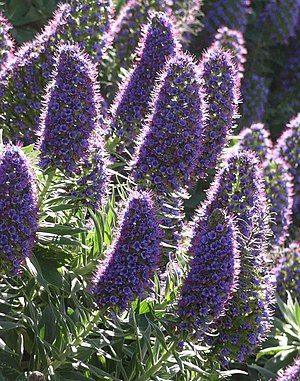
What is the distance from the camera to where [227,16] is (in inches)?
328

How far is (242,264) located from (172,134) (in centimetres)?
61

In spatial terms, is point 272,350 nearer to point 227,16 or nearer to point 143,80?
point 143,80

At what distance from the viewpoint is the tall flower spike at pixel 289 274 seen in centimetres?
548

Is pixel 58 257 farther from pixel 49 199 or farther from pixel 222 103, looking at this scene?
pixel 222 103

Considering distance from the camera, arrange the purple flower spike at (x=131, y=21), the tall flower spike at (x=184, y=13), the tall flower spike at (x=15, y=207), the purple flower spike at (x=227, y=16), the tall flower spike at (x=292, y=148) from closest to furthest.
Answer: the tall flower spike at (x=15, y=207), the purple flower spike at (x=131, y=21), the tall flower spike at (x=292, y=148), the tall flower spike at (x=184, y=13), the purple flower spike at (x=227, y=16)

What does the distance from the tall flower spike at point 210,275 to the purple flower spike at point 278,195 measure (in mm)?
2038

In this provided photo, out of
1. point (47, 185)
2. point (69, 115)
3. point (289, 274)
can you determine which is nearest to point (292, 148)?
point (289, 274)

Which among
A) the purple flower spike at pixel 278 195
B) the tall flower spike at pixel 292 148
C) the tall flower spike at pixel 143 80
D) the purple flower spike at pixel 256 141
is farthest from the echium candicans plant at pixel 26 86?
the tall flower spike at pixel 292 148

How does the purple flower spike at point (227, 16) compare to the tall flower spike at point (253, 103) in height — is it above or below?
above

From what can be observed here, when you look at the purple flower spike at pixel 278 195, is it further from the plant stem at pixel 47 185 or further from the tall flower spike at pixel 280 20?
the tall flower spike at pixel 280 20

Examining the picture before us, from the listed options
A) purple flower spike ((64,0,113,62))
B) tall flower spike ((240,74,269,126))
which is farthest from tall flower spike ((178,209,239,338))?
tall flower spike ((240,74,269,126))

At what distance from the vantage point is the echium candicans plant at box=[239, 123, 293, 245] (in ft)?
16.9

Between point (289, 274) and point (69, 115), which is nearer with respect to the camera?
point (69, 115)

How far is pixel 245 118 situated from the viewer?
7.97m
